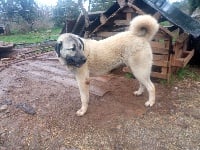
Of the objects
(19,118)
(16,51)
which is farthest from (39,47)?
(19,118)

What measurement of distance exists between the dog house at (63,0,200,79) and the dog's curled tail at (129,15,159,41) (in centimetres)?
80

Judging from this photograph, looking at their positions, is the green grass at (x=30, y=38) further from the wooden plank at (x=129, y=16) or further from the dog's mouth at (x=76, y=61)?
the dog's mouth at (x=76, y=61)

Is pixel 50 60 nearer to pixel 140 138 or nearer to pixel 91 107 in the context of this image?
pixel 91 107

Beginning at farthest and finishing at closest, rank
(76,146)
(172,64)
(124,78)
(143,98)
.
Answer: (124,78) → (172,64) → (143,98) → (76,146)

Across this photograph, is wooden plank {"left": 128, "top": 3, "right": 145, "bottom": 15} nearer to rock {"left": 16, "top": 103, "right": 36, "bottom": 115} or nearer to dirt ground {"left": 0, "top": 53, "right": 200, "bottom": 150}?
dirt ground {"left": 0, "top": 53, "right": 200, "bottom": 150}

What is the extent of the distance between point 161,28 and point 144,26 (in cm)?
91

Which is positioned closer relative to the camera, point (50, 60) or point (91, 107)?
point (91, 107)

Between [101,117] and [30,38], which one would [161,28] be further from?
[30,38]

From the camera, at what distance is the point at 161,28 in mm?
5293

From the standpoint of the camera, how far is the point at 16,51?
10.1m

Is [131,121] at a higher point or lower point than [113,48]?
lower

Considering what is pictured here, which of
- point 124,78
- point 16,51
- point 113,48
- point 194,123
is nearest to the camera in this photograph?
point 194,123

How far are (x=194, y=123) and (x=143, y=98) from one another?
1.16 m

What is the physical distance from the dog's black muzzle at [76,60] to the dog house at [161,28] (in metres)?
2.00
